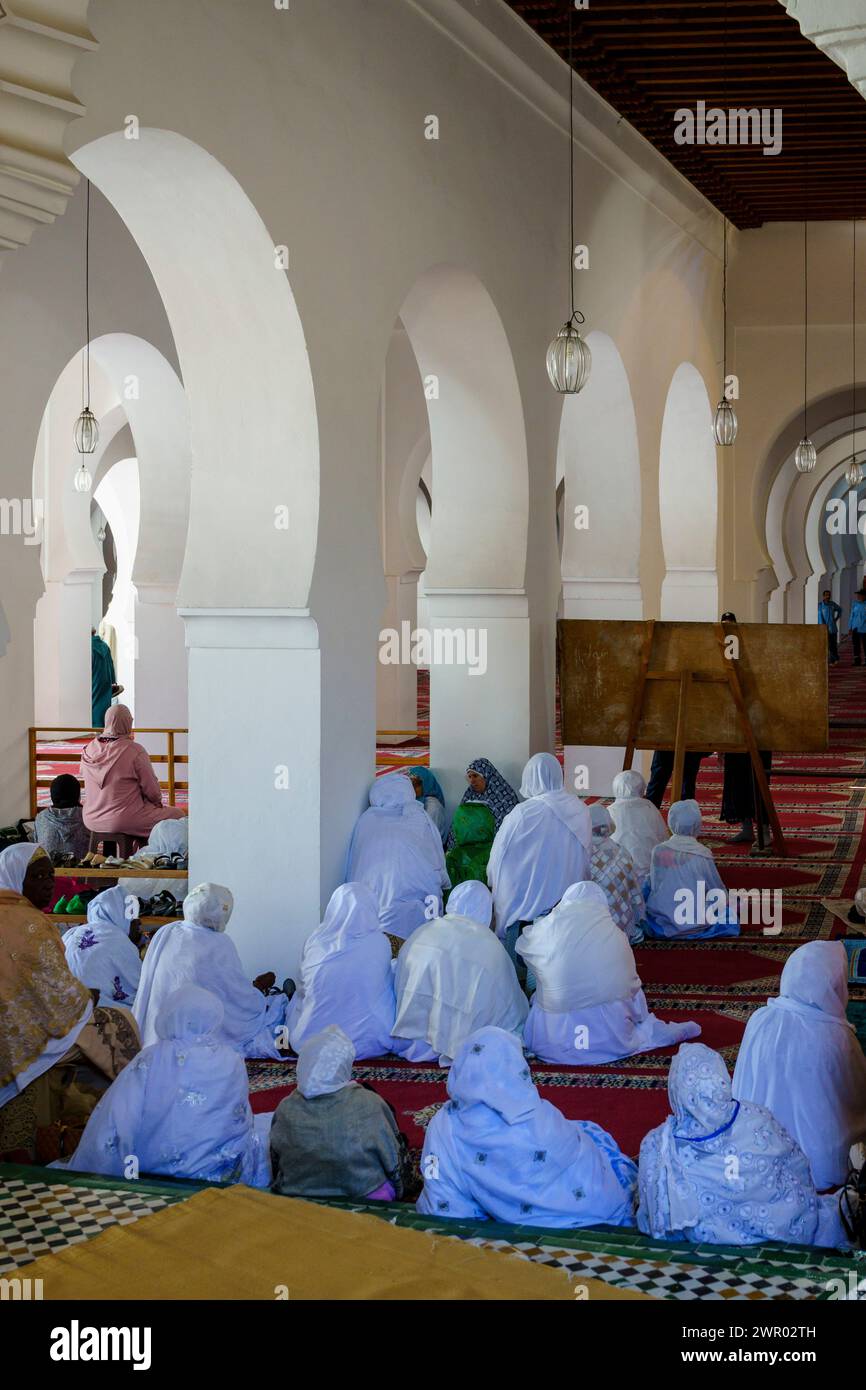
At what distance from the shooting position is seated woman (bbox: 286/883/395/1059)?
5.15 m

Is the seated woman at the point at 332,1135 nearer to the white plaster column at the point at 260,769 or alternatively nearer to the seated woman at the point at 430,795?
the white plaster column at the point at 260,769

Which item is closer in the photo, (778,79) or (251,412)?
(251,412)

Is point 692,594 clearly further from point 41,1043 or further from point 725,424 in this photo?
point 41,1043

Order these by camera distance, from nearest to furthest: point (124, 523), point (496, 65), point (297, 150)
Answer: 1. point (297, 150)
2. point (496, 65)
3. point (124, 523)

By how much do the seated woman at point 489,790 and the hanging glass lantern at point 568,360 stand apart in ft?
6.23

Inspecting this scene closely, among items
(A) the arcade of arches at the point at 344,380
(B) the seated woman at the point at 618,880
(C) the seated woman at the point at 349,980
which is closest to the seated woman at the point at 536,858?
(B) the seated woman at the point at 618,880

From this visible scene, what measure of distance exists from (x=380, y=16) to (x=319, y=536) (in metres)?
2.08

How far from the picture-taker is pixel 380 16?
19.9 ft

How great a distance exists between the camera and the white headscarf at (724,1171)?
3277mm

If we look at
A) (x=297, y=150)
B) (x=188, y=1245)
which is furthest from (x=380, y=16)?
(x=188, y=1245)

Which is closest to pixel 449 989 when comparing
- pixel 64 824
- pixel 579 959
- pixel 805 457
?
pixel 579 959

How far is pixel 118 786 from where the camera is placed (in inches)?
297

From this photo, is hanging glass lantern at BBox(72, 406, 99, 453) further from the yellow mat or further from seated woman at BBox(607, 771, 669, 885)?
the yellow mat

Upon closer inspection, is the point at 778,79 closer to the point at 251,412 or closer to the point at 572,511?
the point at 572,511
